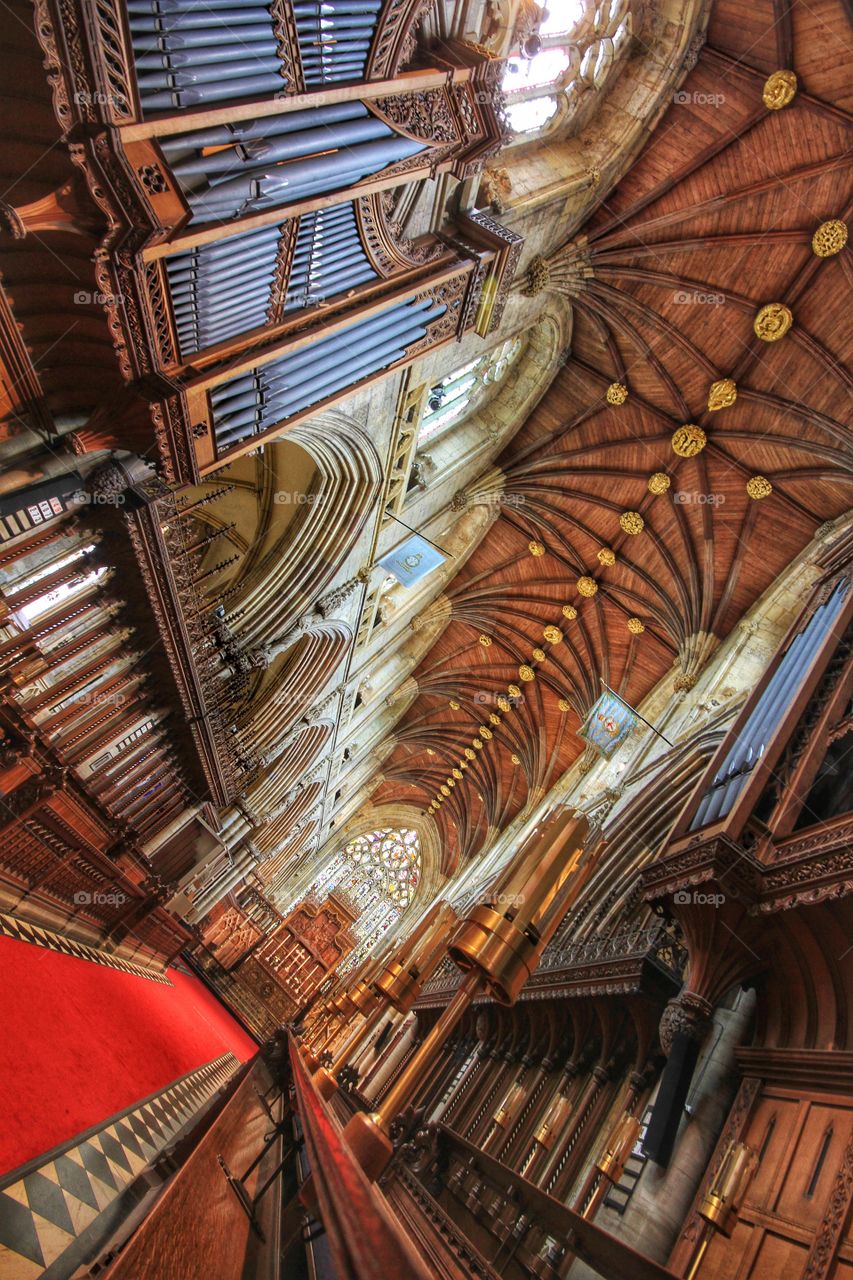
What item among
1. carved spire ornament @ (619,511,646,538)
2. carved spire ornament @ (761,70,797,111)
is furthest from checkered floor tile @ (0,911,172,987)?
carved spire ornament @ (761,70,797,111)

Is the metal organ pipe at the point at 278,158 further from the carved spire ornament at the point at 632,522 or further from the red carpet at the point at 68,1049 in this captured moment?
the carved spire ornament at the point at 632,522

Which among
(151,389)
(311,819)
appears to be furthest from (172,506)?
(311,819)

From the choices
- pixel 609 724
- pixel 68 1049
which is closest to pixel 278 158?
pixel 68 1049

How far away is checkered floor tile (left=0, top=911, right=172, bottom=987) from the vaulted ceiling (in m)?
12.0

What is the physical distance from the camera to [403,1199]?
291 centimetres

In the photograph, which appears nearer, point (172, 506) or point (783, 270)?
point (172, 506)

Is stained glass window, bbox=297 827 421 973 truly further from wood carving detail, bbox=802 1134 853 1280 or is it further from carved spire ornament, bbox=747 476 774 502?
wood carving detail, bbox=802 1134 853 1280

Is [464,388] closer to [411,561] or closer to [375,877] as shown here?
[411,561]

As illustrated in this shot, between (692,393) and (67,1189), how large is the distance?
1589 cm

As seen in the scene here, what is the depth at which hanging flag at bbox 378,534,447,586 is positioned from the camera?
13.8m

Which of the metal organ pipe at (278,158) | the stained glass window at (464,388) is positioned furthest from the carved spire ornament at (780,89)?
the metal organ pipe at (278,158)

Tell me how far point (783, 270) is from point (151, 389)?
1223 centimetres

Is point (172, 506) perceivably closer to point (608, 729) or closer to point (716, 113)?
point (608, 729)

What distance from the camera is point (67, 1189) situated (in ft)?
8.37
